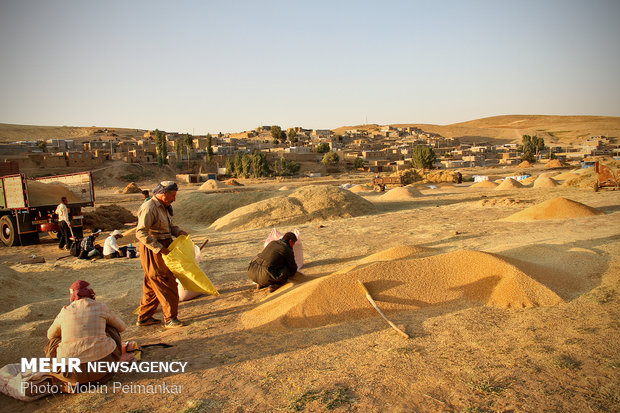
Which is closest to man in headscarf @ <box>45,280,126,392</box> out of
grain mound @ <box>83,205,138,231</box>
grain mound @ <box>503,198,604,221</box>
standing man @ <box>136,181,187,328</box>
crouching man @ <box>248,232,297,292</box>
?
standing man @ <box>136,181,187,328</box>

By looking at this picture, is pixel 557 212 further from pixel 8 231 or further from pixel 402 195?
pixel 8 231

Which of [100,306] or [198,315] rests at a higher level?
[100,306]

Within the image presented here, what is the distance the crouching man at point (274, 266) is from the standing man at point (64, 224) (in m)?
7.49

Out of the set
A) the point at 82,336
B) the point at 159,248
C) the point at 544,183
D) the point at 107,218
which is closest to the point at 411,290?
the point at 159,248

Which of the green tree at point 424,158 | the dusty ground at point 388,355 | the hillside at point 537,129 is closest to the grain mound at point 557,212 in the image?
the dusty ground at point 388,355

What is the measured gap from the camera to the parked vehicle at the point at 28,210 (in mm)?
12172

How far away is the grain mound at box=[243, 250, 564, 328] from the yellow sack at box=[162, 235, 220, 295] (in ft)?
2.20

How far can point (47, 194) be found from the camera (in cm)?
1274

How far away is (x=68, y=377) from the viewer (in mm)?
3262

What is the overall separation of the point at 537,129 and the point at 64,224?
137555 mm

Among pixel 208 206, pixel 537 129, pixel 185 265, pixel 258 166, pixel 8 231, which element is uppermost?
pixel 537 129

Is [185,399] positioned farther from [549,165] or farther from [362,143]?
[362,143]

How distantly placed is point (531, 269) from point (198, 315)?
417 cm

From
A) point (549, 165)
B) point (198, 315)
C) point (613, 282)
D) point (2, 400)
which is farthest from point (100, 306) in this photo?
point (549, 165)
